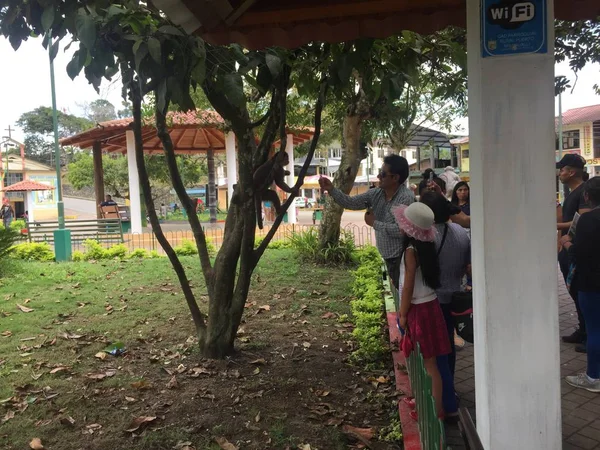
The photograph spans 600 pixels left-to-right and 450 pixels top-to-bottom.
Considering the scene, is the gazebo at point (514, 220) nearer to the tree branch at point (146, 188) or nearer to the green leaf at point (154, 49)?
the green leaf at point (154, 49)

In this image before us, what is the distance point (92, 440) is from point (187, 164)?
29.0 m

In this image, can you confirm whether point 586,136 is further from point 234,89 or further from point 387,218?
point 234,89

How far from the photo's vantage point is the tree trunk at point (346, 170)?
8797mm

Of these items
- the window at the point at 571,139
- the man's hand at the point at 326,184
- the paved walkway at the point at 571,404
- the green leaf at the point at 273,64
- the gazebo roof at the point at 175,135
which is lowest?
the paved walkway at the point at 571,404

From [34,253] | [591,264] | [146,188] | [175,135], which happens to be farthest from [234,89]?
[175,135]

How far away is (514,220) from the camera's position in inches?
88.7

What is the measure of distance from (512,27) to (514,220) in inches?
33.6

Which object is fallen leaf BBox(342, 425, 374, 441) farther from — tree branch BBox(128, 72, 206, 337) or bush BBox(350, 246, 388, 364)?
tree branch BBox(128, 72, 206, 337)

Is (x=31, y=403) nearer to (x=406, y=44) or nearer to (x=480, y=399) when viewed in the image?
(x=480, y=399)

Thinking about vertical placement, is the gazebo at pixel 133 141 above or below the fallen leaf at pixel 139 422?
above

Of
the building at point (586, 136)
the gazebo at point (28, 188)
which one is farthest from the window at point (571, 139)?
the gazebo at point (28, 188)

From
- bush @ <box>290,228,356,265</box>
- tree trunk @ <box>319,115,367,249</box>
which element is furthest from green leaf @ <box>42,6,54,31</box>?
bush @ <box>290,228,356,265</box>

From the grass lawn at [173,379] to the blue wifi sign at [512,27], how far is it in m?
2.38

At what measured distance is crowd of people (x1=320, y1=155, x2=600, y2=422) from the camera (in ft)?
10.2
